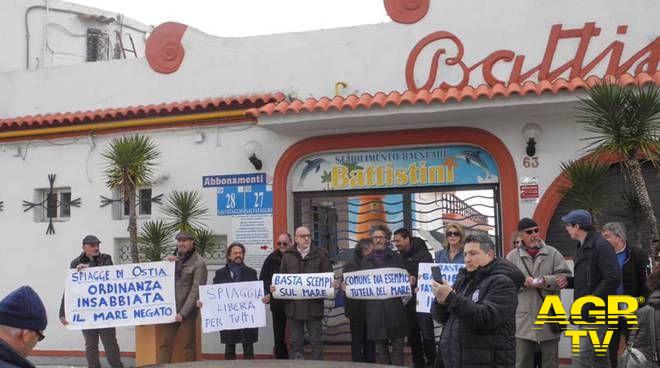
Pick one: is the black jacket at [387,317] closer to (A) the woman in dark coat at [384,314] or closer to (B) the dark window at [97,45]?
(A) the woman in dark coat at [384,314]

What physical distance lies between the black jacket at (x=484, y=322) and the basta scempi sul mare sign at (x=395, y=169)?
17.1 ft

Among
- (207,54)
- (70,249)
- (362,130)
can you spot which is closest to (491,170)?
(362,130)

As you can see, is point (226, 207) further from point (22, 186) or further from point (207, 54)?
point (22, 186)

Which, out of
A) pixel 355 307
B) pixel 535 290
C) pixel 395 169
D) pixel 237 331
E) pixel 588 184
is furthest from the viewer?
pixel 395 169

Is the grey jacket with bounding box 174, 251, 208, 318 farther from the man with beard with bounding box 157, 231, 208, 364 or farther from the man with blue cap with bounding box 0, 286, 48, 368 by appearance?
the man with blue cap with bounding box 0, 286, 48, 368

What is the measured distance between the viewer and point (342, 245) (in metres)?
11.1

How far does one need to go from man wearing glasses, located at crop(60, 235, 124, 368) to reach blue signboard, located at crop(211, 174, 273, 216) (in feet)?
6.09

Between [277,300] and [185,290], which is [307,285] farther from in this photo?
[185,290]

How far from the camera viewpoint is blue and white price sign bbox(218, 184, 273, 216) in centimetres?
1106

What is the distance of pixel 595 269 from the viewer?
280 inches

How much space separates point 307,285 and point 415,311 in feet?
4.36

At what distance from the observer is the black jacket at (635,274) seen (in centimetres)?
746

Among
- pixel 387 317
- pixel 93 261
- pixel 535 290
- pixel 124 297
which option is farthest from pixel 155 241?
pixel 535 290

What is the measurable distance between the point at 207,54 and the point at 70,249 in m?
3.71
